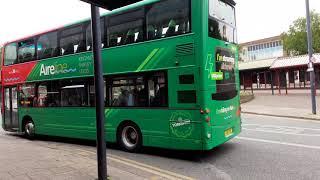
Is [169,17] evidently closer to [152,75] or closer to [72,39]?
[152,75]

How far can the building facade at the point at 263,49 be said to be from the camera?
79.6m

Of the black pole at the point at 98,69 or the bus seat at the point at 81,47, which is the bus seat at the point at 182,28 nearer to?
the black pole at the point at 98,69

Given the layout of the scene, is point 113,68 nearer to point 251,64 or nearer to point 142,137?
point 142,137

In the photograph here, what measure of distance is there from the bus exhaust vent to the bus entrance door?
7.90 metres

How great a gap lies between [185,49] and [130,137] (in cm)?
308

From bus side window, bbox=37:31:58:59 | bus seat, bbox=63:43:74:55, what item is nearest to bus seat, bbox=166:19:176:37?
bus seat, bbox=63:43:74:55

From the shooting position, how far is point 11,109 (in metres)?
13.0

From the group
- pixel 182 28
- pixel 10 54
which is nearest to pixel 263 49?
pixel 10 54

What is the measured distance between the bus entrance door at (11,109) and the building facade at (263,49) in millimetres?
69404

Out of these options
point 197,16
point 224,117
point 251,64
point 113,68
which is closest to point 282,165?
point 224,117

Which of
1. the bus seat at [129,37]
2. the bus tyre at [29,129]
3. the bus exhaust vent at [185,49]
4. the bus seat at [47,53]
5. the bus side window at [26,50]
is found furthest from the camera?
the bus tyre at [29,129]

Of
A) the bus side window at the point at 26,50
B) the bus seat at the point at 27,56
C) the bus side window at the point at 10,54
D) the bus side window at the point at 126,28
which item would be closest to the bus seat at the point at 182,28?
the bus side window at the point at 126,28

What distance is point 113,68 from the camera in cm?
900

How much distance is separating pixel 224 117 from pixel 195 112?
1.08 metres
